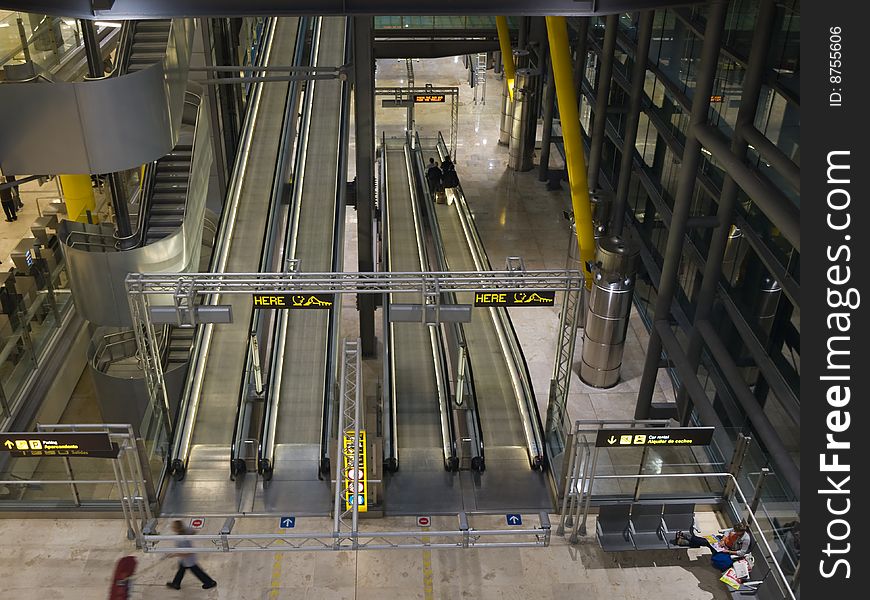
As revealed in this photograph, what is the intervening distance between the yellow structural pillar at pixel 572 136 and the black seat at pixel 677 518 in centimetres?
752

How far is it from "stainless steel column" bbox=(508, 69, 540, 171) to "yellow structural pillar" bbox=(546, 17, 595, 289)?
8.32 m

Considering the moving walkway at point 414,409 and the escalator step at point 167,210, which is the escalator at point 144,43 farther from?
the moving walkway at point 414,409

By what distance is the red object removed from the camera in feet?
36.7

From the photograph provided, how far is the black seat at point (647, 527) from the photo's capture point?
12.0 m

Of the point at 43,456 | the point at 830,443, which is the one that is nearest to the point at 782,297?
the point at 830,443

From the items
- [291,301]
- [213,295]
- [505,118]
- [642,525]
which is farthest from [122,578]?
[505,118]

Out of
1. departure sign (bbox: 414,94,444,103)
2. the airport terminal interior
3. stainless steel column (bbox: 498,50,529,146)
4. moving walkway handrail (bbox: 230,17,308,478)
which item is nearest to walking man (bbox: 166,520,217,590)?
the airport terminal interior

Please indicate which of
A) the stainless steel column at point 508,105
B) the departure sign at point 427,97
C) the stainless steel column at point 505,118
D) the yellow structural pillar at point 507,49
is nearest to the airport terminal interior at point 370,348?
the departure sign at point 427,97

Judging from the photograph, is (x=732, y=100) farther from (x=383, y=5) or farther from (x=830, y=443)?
(x=830, y=443)

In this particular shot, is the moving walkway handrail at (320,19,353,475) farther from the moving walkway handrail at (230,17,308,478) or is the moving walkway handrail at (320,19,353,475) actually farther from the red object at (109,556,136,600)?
the red object at (109,556,136,600)

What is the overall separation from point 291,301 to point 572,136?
27.8ft

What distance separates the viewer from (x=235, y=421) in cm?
1358

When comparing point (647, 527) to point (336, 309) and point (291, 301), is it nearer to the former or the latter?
point (291, 301)

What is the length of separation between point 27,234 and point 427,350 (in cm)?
1231
